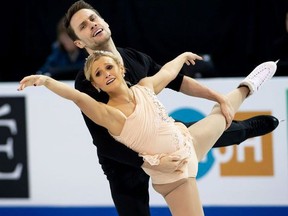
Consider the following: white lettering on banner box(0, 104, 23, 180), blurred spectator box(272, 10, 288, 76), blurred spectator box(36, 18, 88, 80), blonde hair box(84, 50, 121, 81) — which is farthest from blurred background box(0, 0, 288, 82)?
blonde hair box(84, 50, 121, 81)

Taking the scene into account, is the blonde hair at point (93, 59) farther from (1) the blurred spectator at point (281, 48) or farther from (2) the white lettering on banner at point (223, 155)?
(1) the blurred spectator at point (281, 48)

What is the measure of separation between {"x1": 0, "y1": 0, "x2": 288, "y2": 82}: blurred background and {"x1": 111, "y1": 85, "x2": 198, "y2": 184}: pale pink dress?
3302 millimetres

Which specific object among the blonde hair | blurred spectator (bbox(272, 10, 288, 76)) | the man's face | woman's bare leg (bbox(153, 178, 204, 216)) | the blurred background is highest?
the blurred background

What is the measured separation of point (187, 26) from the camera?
7.57 m

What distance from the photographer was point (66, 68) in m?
6.39

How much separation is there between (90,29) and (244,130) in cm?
100

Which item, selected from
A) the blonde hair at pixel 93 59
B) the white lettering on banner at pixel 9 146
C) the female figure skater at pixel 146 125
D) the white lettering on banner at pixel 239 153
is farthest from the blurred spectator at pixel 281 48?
the blonde hair at pixel 93 59

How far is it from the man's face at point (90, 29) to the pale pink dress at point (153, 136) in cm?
28

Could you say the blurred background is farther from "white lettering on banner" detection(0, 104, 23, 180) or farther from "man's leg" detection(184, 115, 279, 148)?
"man's leg" detection(184, 115, 279, 148)

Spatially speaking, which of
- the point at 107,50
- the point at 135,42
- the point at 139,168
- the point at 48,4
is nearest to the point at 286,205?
the point at 139,168

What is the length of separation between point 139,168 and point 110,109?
1.38 feet

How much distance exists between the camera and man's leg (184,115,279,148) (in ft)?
14.6

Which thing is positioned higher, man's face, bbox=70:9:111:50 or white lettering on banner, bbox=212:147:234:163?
man's face, bbox=70:9:111:50

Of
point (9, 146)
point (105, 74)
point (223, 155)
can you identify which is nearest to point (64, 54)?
point (9, 146)
